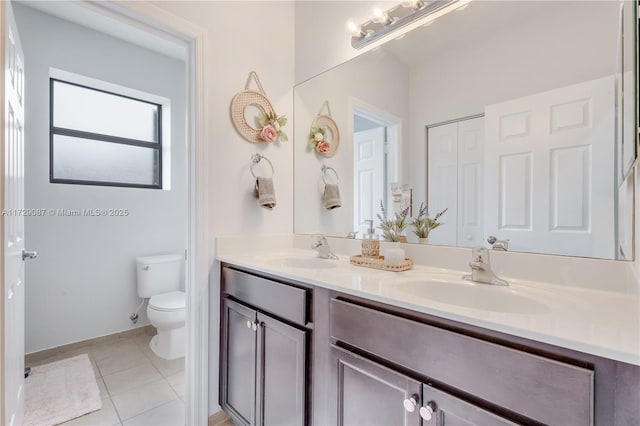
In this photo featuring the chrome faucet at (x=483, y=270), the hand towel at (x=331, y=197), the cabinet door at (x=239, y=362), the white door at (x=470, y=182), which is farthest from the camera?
the hand towel at (x=331, y=197)

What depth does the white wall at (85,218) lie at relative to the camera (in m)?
2.08

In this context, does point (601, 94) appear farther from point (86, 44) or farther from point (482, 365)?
point (86, 44)

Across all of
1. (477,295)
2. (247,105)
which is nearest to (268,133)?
(247,105)

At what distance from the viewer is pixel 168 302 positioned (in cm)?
222

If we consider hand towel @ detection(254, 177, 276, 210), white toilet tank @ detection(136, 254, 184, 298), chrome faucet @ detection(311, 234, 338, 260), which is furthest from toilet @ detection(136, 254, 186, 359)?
chrome faucet @ detection(311, 234, 338, 260)

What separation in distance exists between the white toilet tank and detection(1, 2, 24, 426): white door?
1003 millimetres

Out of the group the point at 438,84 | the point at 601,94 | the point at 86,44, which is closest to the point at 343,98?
the point at 438,84

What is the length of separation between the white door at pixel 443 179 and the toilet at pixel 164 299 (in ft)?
6.02

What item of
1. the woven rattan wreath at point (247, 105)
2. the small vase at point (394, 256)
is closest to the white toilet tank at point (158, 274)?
the woven rattan wreath at point (247, 105)

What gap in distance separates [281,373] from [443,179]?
3.49ft

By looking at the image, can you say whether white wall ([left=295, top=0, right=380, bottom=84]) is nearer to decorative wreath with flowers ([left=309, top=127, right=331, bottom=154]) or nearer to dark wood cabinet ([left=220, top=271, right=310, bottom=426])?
decorative wreath with flowers ([left=309, top=127, right=331, bottom=154])

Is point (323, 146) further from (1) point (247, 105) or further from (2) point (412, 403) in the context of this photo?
(2) point (412, 403)

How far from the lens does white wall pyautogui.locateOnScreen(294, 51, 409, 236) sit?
150 cm

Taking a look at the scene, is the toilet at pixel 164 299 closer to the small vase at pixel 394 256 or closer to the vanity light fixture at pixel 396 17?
the small vase at pixel 394 256
